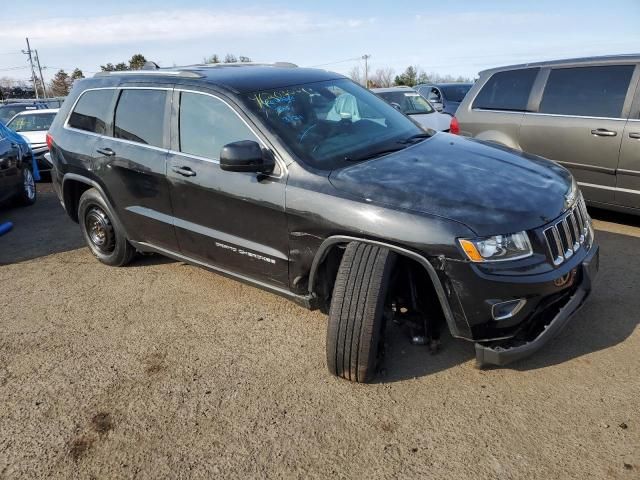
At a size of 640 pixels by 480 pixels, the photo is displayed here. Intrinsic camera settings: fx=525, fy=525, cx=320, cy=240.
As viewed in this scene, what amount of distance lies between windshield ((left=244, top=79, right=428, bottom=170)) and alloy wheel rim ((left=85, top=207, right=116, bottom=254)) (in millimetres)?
2142

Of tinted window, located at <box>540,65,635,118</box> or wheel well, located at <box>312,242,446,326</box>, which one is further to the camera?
tinted window, located at <box>540,65,635,118</box>

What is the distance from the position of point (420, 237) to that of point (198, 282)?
250 centimetres

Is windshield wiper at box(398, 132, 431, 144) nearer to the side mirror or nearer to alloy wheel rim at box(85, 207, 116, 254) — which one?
the side mirror

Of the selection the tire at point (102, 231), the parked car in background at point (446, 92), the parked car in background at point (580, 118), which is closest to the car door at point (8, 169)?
the tire at point (102, 231)

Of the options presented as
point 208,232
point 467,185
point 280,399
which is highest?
point 467,185

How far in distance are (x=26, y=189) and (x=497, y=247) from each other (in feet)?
24.1

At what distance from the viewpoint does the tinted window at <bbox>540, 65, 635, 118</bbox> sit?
532 centimetres

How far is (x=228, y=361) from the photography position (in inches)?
134

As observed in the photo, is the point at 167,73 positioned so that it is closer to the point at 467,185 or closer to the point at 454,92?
the point at 467,185

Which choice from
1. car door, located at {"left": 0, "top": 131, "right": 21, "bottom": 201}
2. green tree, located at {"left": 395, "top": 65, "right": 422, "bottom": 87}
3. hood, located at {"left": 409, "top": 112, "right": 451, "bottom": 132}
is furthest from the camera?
green tree, located at {"left": 395, "top": 65, "right": 422, "bottom": 87}

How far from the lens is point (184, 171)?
12.6ft

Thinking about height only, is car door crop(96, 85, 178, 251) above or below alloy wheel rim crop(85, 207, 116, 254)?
above

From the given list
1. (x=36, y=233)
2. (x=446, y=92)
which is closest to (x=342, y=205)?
(x=36, y=233)

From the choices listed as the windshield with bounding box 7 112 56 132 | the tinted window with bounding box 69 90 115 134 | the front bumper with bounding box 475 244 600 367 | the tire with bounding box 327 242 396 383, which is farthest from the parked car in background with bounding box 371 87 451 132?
the tire with bounding box 327 242 396 383
